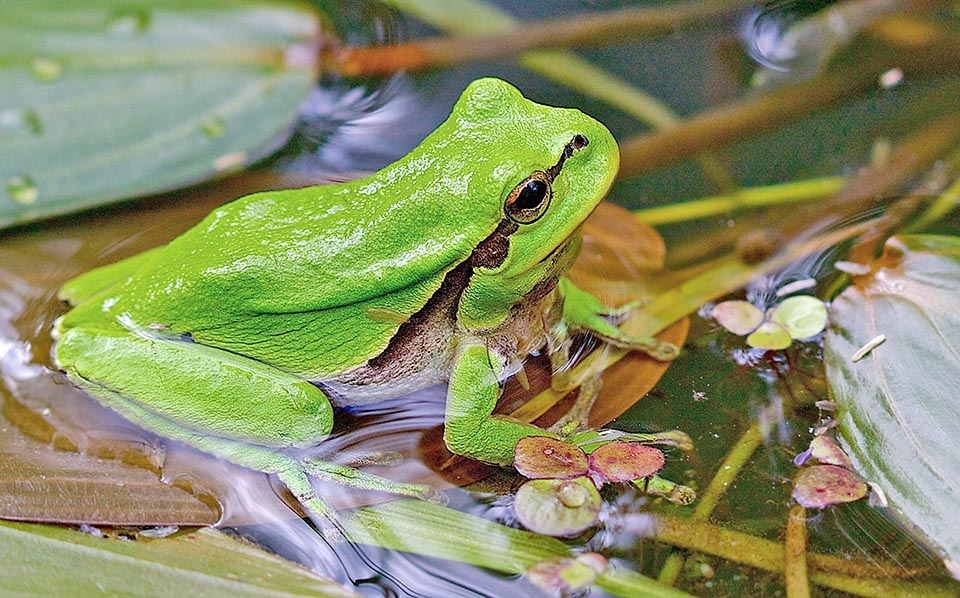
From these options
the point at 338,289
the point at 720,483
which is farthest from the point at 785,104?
the point at 338,289

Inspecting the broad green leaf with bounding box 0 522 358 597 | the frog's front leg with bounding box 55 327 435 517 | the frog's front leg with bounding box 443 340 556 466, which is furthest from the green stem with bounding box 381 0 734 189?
the broad green leaf with bounding box 0 522 358 597

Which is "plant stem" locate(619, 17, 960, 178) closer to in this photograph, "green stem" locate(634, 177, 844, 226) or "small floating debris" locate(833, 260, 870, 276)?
"green stem" locate(634, 177, 844, 226)

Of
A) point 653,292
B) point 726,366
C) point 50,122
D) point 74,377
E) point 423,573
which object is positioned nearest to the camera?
point 423,573

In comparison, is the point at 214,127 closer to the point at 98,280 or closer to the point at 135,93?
the point at 135,93

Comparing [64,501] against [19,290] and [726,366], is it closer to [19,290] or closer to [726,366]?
[19,290]

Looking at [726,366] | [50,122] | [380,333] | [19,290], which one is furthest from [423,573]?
[50,122]

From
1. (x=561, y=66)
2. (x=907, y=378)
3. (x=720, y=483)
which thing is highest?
(x=561, y=66)
